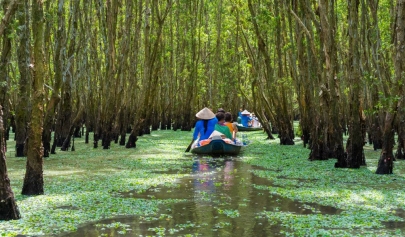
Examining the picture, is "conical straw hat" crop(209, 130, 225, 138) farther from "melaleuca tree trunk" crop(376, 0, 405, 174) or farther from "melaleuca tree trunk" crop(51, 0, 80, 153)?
"melaleuca tree trunk" crop(376, 0, 405, 174)

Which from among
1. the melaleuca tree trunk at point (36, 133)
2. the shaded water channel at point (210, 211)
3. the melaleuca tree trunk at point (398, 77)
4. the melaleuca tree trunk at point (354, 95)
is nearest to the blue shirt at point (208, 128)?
the melaleuca tree trunk at point (354, 95)

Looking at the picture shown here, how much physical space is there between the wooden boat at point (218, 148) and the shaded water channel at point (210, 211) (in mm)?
5756

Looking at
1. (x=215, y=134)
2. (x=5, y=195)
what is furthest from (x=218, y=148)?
(x=5, y=195)

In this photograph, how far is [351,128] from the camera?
46.6 feet

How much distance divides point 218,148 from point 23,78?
6.83 metres

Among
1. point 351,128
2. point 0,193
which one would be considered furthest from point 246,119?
point 0,193

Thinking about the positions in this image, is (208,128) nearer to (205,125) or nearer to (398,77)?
(205,125)

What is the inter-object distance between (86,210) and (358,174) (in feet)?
23.4

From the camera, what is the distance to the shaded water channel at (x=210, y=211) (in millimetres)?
7723

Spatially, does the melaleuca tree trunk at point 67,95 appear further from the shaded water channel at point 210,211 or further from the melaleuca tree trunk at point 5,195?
the melaleuca tree trunk at point 5,195

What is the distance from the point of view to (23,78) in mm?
16531

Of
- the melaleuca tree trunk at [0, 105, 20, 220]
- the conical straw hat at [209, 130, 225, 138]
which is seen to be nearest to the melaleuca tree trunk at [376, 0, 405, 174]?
the conical straw hat at [209, 130, 225, 138]

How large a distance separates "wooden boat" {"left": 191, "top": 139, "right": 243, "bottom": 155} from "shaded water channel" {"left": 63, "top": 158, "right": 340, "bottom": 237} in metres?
5.76

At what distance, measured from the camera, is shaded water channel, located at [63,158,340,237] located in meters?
7.72
